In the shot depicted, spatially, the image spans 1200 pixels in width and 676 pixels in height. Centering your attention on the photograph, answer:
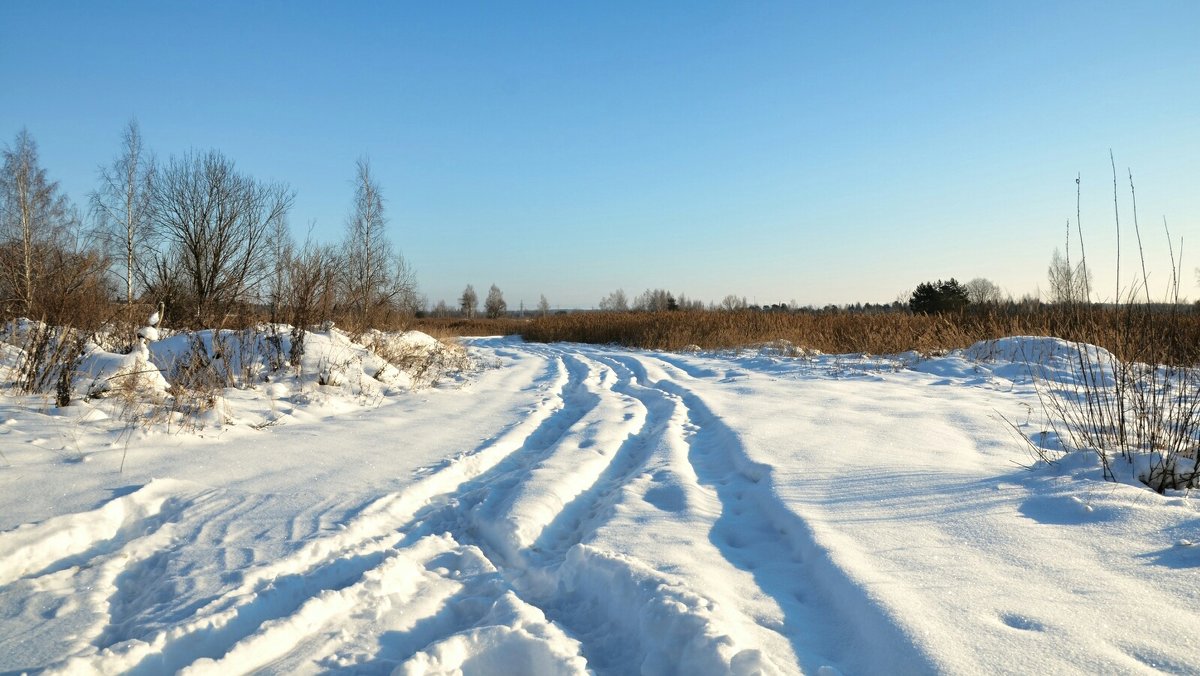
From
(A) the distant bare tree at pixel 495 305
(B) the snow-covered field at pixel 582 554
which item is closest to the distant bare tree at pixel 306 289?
(B) the snow-covered field at pixel 582 554

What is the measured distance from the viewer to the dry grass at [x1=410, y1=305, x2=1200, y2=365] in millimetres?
3770

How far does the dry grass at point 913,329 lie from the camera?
12.4 feet

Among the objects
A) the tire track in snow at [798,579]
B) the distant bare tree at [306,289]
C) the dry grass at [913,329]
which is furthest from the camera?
the distant bare tree at [306,289]

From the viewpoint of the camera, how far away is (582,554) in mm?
2455

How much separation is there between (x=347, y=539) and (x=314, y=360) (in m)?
5.05

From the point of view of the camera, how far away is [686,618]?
188 centimetres

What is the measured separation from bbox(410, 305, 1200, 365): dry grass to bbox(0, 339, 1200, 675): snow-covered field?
38.3 inches

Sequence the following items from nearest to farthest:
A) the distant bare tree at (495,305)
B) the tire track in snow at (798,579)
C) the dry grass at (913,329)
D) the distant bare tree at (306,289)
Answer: the tire track in snow at (798,579) < the dry grass at (913,329) < the distant bare tree at (306,289) < the distant bare tree at (495,305)

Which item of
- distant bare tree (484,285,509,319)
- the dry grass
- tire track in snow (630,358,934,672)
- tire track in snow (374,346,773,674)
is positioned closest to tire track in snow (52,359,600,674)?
tire track in snow (374,346,773,674)

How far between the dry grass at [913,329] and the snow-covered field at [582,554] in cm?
97

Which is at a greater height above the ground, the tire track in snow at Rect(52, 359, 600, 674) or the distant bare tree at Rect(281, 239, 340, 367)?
the distant bare tree at Rect(281, 239, 340, 367)

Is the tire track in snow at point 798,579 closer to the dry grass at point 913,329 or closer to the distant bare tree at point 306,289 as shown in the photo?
the dry grass at point 913,329

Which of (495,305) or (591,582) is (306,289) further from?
(495,305)

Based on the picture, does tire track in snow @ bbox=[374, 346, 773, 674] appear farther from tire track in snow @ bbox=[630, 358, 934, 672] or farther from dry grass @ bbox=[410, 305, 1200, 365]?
dry grass @ bbox=[410, 305, 1200, 365]
